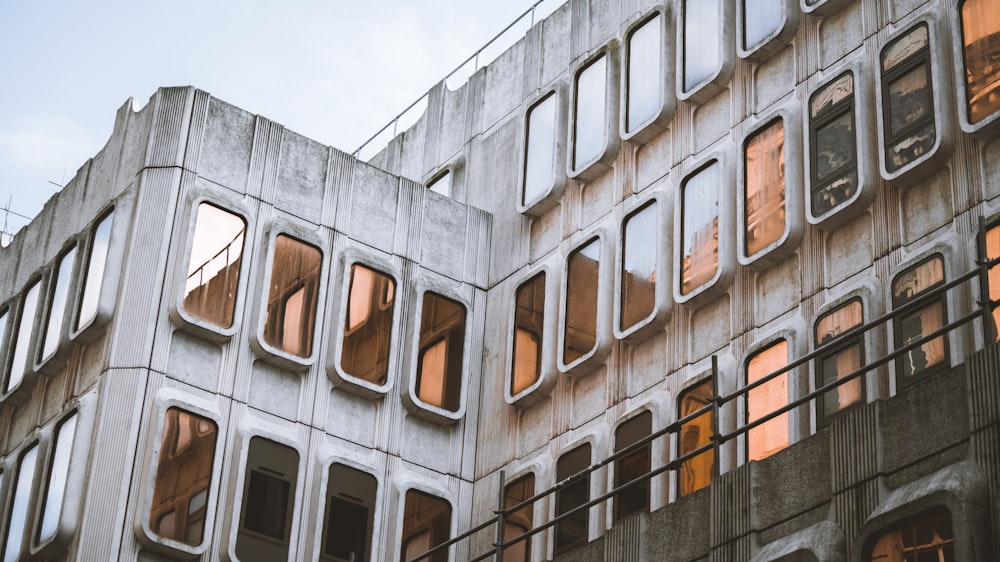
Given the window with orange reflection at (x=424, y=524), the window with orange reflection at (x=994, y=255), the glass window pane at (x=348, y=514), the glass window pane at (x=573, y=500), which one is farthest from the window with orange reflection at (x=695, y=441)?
the glass window pane at (x=348, y=514)

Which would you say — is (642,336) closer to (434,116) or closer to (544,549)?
(544,549)

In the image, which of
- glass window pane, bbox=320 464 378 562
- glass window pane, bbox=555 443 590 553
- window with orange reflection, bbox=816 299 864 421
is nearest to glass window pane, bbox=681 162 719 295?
window with orange reflection, bbox=816 299 864 421

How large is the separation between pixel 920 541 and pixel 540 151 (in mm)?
18293

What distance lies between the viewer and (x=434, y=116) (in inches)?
1516

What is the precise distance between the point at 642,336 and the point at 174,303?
8.43 meters

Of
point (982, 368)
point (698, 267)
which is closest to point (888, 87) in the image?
point (698, 267)

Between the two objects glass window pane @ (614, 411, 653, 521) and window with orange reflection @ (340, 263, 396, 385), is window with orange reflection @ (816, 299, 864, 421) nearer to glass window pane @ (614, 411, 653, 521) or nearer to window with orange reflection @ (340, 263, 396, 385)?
glass window pane @ (614, 411, 653, 521)

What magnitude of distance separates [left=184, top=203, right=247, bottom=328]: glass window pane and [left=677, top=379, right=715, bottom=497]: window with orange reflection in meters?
8.54

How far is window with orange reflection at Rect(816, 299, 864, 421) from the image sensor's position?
24219mm

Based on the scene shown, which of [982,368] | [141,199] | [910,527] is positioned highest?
[141,199]

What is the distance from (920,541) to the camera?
16906mm

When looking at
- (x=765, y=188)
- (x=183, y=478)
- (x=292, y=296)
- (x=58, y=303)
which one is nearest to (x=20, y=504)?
(x=183, y=478)

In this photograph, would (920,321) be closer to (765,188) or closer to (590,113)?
(765,188)

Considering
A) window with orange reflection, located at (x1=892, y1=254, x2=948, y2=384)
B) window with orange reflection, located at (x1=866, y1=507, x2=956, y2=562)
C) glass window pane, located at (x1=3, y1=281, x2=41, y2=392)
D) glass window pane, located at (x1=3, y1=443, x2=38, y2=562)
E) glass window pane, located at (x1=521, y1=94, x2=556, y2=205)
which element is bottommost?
window with orange reflection, located at (x1=866, y1=507, x2=956, y2=562)
